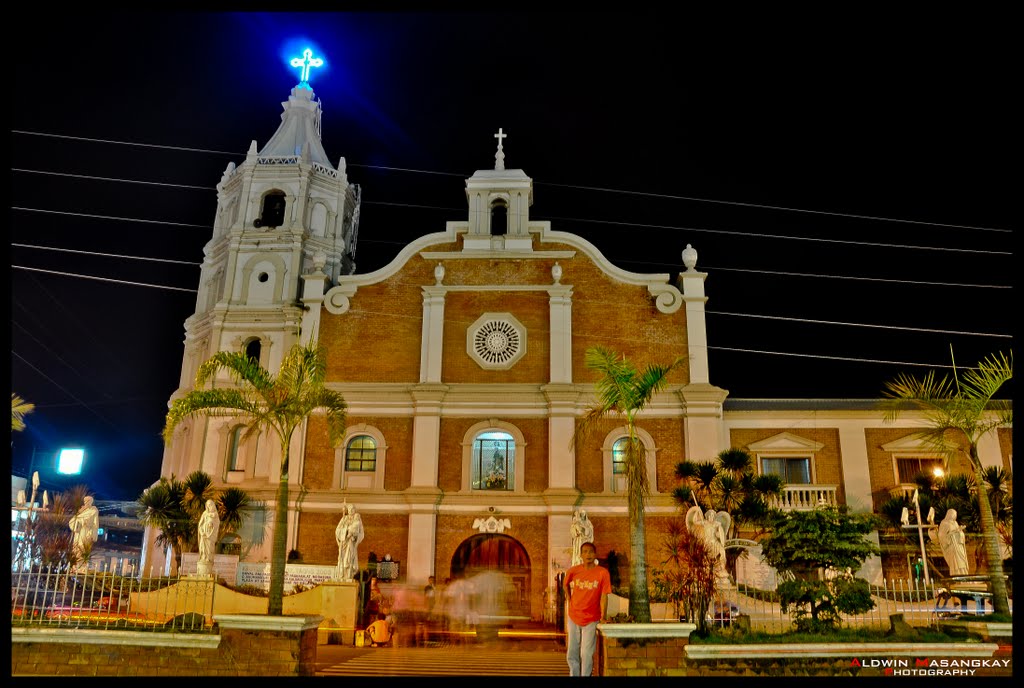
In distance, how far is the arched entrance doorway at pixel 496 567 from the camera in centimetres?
2642

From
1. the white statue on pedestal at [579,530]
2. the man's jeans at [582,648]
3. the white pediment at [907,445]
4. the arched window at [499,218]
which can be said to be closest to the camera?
the man's jeans at [582,648]

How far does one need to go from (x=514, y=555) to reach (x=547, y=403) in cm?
528

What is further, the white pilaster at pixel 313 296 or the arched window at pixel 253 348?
the arched window at pixel 253 348

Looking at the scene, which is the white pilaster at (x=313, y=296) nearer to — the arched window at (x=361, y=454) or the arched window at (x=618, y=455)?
the arched window at (x=361, y=454)

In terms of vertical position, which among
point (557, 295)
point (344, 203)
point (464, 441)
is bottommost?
point (464, 441)

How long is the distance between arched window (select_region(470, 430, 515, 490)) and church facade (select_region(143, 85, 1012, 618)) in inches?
2.0

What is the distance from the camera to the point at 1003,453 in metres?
28.1

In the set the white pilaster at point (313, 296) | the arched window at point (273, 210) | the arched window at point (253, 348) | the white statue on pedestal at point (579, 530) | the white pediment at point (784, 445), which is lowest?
the white statue on pedestal at point (579, 530)

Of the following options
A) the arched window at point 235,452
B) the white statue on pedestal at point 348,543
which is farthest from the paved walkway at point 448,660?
the arched window at point 235,452

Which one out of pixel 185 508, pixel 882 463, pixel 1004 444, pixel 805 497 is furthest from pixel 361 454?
pixel 1004 444
